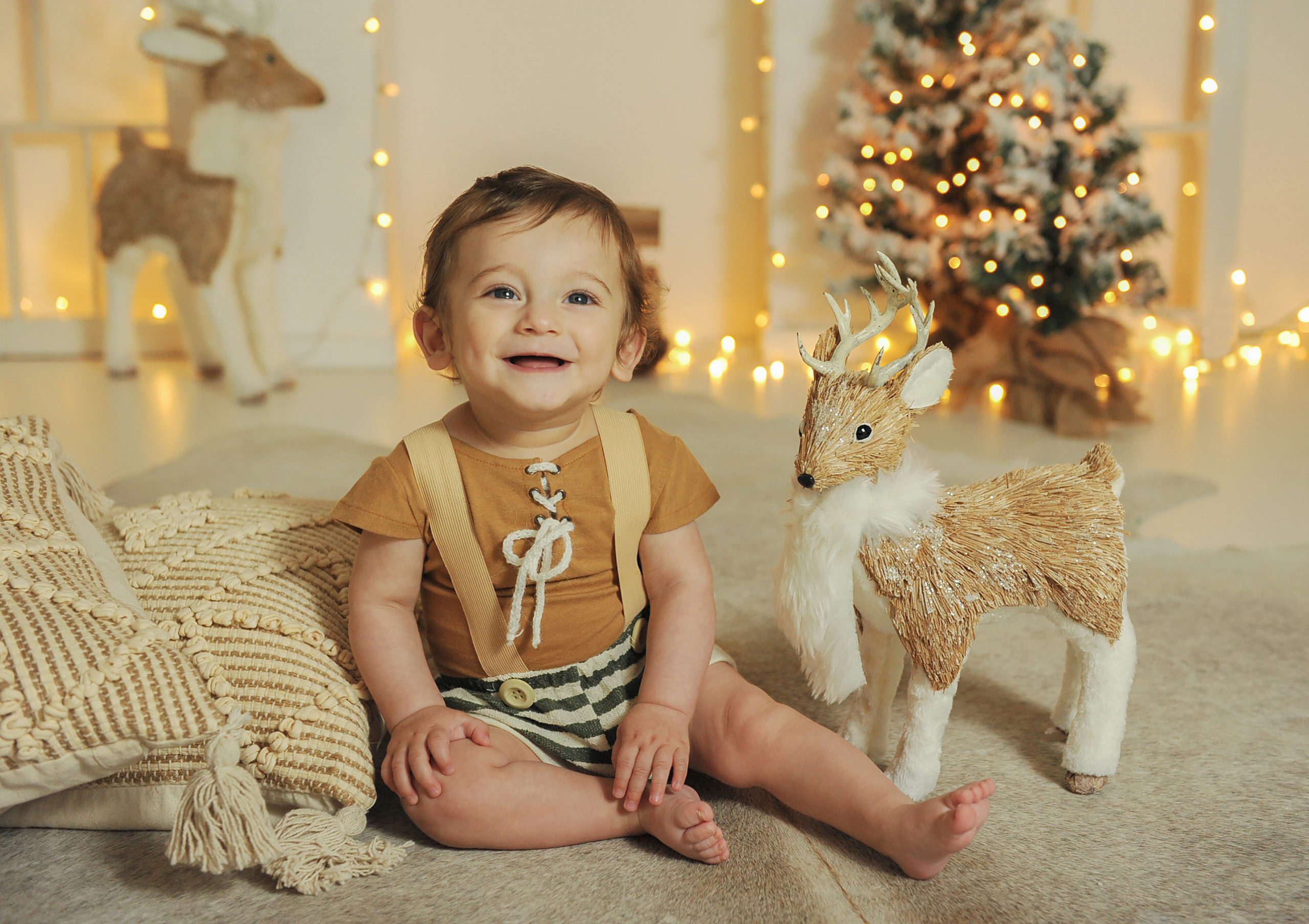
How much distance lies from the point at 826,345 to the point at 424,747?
52 centimetres

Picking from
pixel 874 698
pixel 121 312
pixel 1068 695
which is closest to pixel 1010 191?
pixel 1068 695

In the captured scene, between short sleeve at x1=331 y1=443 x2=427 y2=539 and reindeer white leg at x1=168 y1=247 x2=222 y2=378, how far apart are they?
247 centimetres

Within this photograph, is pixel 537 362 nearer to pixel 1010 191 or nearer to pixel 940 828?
pixel 940 828

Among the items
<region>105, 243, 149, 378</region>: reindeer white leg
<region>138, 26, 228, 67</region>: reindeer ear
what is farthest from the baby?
<region>105, 243, 149, 378</region>: reindeer white leg

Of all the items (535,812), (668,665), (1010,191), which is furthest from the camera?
(1010,191)

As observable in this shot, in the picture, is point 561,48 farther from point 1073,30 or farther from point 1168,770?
point 1168,770

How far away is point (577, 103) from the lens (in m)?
3.75

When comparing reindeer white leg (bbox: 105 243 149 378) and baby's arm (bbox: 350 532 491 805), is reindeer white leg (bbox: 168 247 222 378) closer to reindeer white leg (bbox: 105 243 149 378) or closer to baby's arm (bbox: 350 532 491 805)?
reindeer white leg (bbox: 105 243 149 378)

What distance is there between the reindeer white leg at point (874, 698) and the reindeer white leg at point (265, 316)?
2534 mm

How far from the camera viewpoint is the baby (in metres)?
0.95

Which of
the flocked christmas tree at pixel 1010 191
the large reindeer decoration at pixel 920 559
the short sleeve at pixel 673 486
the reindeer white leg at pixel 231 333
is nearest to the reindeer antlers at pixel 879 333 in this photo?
the large reindeer decoration at pixel 920 559

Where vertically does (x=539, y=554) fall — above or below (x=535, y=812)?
above

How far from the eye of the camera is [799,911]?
837 mm

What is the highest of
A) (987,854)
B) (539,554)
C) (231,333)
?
(231,333)
